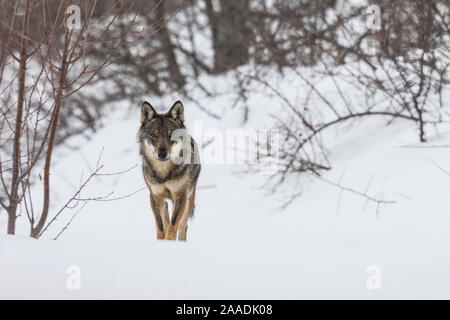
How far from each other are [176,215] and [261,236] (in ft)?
9.29

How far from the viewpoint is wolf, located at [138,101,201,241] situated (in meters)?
5.61

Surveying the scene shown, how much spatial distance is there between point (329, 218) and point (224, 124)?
19.0 feet

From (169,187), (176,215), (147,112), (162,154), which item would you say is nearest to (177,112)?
(147,112)

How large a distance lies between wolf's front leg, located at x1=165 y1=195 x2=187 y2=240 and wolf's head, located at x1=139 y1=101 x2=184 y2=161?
475 mm

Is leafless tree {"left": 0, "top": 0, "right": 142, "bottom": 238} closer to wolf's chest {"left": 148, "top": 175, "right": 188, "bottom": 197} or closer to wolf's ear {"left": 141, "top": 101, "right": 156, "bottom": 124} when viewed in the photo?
wolf's ear {"left": 141, "top": 101, "right": 156, "bottom": 124}

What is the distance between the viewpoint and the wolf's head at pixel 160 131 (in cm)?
552

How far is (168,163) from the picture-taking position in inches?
231

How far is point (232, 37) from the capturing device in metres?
15.4

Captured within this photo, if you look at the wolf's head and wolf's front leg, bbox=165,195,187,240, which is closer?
the wolf's head

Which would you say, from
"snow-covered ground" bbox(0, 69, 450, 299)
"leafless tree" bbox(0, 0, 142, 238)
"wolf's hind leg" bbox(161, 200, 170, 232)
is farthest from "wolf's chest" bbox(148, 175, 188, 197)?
"leafless tree" bbox(0, 0, 142, 238)

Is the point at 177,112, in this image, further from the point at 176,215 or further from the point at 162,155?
the point at 176,215

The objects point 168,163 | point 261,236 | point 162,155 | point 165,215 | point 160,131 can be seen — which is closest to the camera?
point 162,155

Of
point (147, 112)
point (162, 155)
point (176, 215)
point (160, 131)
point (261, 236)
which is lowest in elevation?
point (261, 236)

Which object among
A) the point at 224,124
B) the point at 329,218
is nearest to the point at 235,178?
the point at 224,124
